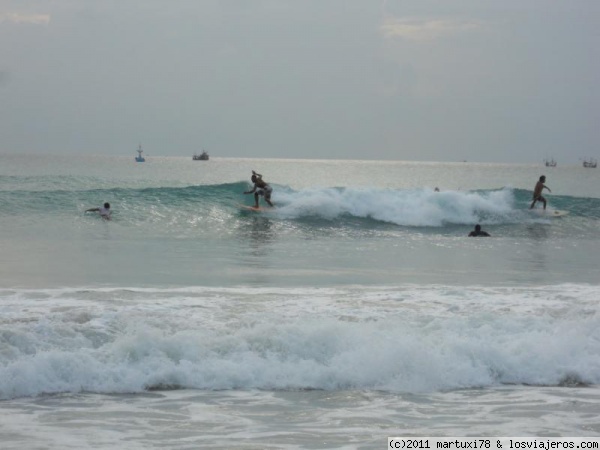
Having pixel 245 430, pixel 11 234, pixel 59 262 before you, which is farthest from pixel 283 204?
pixel 245 430

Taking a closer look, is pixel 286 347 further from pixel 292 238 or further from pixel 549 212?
pixel 549 212

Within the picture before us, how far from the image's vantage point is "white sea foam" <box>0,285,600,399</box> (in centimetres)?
810

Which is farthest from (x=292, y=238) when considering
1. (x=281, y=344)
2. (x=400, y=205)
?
(x=281, y=344)

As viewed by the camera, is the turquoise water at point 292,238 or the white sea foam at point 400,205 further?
the white sea foam at point 400,205

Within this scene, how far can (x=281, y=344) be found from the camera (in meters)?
8.96

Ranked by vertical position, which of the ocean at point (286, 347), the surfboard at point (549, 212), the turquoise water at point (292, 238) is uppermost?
the surfboard at point (549, 212)

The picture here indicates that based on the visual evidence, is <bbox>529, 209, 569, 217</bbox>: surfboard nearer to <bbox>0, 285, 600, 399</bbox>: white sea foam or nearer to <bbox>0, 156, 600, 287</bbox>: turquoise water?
<bbox>0, 156, 600, 287</bbox>: turquoise water

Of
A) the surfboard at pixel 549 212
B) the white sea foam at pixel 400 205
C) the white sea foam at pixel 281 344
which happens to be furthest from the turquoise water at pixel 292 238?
the white sea foam at pixel 281 344

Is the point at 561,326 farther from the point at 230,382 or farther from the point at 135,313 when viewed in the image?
the point at 135,313

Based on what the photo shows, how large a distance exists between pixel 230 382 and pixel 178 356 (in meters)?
0.82

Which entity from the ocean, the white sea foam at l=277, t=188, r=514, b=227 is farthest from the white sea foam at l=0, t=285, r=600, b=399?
the white sea foam at l=277, t=188, r=514, b=227

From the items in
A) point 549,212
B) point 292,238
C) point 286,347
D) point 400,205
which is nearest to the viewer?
point 286,347

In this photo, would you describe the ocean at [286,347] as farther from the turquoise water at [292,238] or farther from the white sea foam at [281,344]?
the turquoise water at [292,238]

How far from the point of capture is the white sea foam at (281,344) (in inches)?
319
